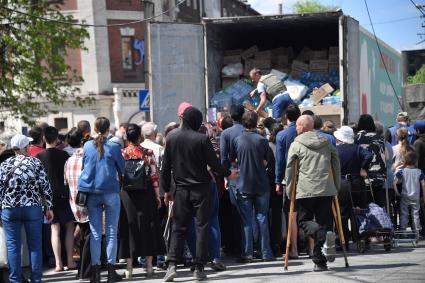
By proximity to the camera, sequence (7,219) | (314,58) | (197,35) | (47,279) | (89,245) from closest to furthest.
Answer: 1. (7,219)
2. (89,245)
3. (47,279)
4. (197,35)
5. (314,58)

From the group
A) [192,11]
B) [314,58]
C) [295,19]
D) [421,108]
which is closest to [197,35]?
[295,19]

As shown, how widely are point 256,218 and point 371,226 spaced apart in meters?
1.64

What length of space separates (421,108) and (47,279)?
46.6 feet

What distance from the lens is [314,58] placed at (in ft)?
55.0

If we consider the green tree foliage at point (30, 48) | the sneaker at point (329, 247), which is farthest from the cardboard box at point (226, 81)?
the green tree foliage at point (30, 48)

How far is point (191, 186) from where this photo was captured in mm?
9578

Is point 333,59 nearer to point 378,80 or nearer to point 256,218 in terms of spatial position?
point 378,80

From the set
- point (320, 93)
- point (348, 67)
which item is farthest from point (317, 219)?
point (320, 93)

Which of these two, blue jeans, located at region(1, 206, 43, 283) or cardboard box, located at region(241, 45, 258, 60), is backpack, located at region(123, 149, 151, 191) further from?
cardboard box, located at region(241, 45, 258, 60)

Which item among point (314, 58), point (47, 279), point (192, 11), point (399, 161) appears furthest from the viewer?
point (192, 11)

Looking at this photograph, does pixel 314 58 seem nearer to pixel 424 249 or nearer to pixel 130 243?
pixel 424 249

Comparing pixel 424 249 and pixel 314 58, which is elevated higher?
pixel 314 58

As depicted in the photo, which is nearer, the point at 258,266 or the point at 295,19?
the point at 258,266

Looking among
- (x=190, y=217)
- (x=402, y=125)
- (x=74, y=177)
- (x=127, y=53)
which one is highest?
(x=127, y=53)
